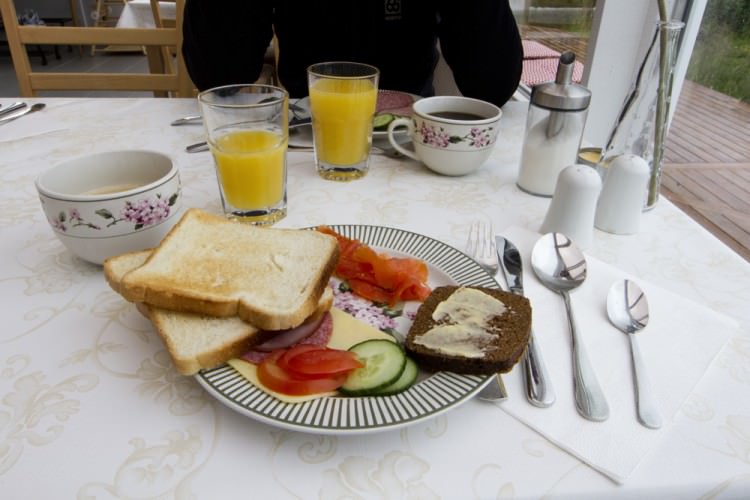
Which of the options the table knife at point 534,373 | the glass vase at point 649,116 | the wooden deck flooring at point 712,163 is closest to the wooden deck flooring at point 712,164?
the wooden deck flooring at point 712,163

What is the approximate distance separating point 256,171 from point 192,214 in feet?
0.42

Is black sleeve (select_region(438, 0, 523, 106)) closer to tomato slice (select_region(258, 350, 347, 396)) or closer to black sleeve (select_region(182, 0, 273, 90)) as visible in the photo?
black sleeve (select_region(182, 0, 273, 90))

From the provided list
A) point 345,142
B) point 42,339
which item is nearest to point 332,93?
point 345,142

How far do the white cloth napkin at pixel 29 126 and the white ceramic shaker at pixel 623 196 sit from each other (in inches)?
42.9

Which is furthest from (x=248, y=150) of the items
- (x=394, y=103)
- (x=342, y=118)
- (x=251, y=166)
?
(x=394, y=103)

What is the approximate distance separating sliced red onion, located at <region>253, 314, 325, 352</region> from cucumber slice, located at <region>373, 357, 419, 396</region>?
11 centimetres

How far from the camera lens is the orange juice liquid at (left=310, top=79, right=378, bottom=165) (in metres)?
0.89

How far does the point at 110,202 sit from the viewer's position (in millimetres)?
579

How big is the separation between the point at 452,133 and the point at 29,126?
0.90 meters

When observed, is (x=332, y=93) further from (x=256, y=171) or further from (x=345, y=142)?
(x=256, y=171)

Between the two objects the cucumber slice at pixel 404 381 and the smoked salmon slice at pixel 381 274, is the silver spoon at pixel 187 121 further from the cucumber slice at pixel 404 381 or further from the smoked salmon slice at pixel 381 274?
the cucumber slice at pixel 404 381

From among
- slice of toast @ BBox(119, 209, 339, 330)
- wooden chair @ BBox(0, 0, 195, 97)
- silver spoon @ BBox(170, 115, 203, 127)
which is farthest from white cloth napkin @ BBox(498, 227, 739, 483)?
wooden chair @ BBox(0, 0, 195, 97)

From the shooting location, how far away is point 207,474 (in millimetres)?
394

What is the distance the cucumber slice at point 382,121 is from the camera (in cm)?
107
